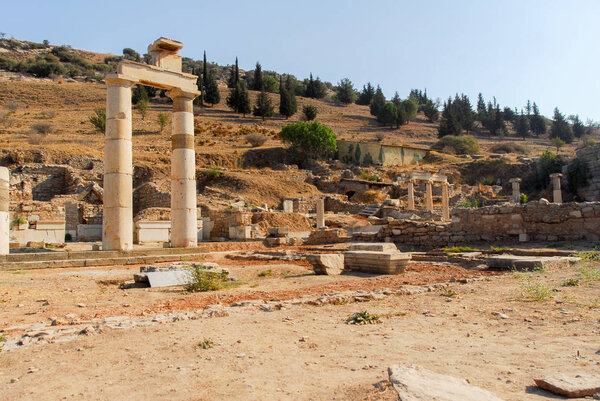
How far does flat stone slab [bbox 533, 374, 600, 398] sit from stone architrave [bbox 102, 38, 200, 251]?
12579mm

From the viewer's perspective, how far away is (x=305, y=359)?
3.76 meters

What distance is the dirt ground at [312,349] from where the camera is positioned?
3131mm

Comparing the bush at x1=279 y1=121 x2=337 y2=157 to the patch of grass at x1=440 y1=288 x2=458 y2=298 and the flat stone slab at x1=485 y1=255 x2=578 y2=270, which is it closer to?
the flat stone slab at x1=485 y1=255 x2=578 y2=270

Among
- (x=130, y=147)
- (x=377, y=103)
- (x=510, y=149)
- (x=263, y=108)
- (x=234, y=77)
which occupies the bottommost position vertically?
(x=130, y=147)

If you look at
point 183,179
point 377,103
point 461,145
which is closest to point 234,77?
point 377,103

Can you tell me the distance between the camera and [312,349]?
4066 millimetres

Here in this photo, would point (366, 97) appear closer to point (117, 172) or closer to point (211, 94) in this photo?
point (211, 94)

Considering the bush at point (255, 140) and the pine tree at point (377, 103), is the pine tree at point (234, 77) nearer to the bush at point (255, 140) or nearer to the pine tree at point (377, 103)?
the bush at point (255, 140)

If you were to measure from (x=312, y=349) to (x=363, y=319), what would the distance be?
1172mm

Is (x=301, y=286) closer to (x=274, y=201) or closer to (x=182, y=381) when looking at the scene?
(x=182, y=381)

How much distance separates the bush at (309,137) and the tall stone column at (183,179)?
34746 mm

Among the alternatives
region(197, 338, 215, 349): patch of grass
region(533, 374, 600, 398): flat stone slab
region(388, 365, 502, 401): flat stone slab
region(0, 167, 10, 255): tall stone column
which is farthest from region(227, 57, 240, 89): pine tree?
region(533, 374, 600, 398): flat stone slab

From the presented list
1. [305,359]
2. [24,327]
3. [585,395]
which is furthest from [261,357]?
[24,327]

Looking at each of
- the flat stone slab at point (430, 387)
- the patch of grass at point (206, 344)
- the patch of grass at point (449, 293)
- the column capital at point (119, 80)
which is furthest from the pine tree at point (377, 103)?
the flat stone slab at point (430, 387)
